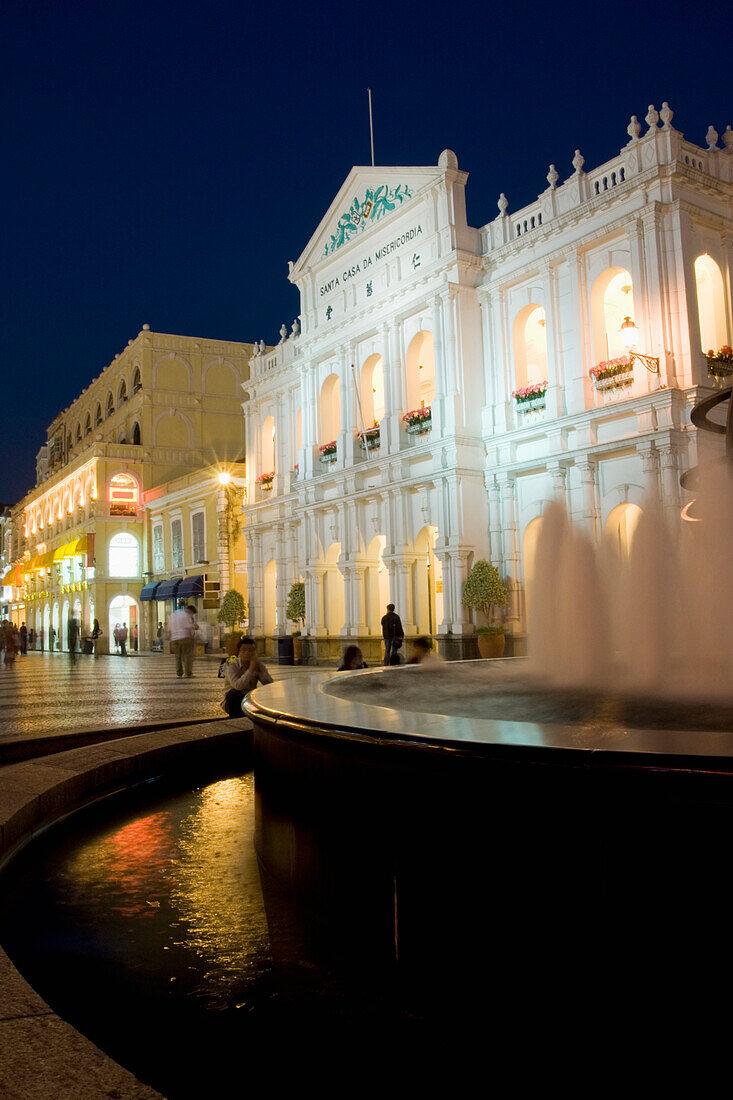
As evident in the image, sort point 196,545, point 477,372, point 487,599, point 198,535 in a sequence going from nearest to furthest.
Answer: point 487,599
point 477,372
point 198,535
point 196,545

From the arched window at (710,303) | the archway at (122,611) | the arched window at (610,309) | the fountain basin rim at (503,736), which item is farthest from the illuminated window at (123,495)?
the fountain basin rim at (503,736)

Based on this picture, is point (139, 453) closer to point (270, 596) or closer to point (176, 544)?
point (176, 544)

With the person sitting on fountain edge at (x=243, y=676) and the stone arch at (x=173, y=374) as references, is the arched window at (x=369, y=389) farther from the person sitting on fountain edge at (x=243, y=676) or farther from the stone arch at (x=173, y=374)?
the stone arch at (x=173, y=374)

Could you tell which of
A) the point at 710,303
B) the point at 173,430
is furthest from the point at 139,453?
the point at 710,303

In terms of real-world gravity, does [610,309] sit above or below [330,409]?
above

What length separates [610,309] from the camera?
21.2 m

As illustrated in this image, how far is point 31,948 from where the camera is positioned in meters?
3.59

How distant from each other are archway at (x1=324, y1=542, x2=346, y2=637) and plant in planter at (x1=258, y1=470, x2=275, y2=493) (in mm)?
5158

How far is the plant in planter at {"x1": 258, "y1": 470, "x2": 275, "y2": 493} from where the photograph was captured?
31641 mm

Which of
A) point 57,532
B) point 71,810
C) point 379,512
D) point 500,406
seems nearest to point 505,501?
point 500,406

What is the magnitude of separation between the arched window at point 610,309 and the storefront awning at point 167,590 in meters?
24.5

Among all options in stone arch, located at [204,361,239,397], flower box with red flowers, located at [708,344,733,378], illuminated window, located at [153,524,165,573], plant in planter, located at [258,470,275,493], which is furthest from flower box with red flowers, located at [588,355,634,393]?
stone arch, located at [204,361,239,397]

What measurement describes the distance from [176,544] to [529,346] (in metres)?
23.7

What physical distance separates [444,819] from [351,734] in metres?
0.56
